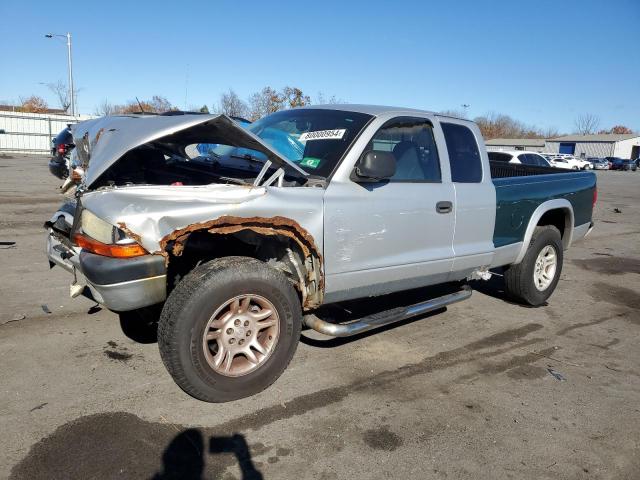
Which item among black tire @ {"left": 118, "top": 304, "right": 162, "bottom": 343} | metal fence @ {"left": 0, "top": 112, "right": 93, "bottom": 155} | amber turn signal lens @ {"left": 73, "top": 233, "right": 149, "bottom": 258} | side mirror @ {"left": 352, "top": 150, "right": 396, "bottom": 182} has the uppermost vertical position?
metal fence @ {"left": 0, "top": 112, "right": 93, "bottom": 155}

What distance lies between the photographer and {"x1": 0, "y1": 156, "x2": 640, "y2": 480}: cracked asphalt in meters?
2.82

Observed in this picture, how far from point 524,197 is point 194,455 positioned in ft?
13.1

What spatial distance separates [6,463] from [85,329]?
1.88m

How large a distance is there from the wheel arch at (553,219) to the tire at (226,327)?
297 centimetres

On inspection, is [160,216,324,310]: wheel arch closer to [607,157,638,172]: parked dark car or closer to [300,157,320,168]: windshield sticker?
[300,157,320,168]: windshield sticker

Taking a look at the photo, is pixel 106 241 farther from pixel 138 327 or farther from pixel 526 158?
pixel 526 158

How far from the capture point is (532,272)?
5590 mm

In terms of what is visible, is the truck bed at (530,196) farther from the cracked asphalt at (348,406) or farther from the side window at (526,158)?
the side window at (526,158)

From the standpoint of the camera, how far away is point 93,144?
3.60 metres

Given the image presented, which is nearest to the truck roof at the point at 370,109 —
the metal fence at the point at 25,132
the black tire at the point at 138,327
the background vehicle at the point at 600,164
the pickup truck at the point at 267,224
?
the pickup truck at the point at 267,224

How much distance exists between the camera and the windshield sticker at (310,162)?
12.8 ft

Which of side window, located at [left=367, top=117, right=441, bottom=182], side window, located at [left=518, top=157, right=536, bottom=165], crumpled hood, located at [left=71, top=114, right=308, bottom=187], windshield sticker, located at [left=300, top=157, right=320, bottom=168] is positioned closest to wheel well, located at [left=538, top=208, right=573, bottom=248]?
side window, located at [left=367, top=117, right=441, bottom=182]

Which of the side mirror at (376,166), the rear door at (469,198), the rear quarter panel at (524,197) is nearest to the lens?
the side mirror at (376,166)

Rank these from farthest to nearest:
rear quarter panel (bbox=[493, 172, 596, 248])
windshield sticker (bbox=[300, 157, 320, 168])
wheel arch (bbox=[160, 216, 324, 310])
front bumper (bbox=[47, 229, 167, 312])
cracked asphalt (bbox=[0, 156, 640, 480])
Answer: rear quarter panel (bbox=[493, 172, 596, 248])
windshield sticker (bbox=[300, 157, 320, 168])
wheel arch (bbox=[160, 216, 324, 310])
front bumper (bbox=[47, 229, 167, 312])
cracked asphalt (bbox=[0, 156, 640, 480])
